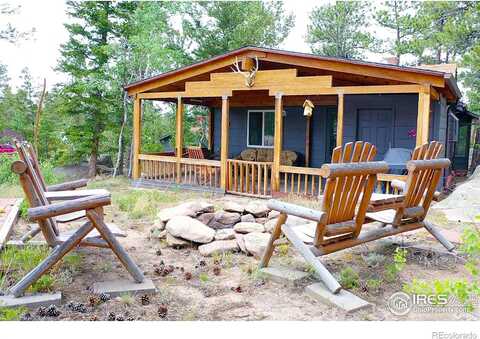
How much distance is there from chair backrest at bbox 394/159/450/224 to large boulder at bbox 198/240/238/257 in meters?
1.68

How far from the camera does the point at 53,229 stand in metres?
3.57

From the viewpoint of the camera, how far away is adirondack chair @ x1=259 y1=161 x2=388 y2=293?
3.24 metres

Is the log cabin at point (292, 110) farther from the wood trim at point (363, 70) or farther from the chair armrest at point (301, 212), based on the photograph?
the chair armrest at point (301, 212)

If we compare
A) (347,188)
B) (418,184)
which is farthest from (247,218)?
(347,188)

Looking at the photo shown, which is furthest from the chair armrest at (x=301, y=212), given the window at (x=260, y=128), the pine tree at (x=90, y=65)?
the pine tree at (x=90, y=65)

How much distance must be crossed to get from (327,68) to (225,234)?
426 cm

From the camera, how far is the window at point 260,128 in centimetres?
1219

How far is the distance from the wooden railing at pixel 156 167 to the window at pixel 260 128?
2961 millimetres

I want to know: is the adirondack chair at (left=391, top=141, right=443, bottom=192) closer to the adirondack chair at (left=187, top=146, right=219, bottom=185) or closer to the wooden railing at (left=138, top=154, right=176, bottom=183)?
the adirondack chair at (left=187, top=146, right=219, bottom=185)

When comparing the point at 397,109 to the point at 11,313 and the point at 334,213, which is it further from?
the point at 11,313

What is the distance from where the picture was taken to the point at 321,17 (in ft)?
72.3
